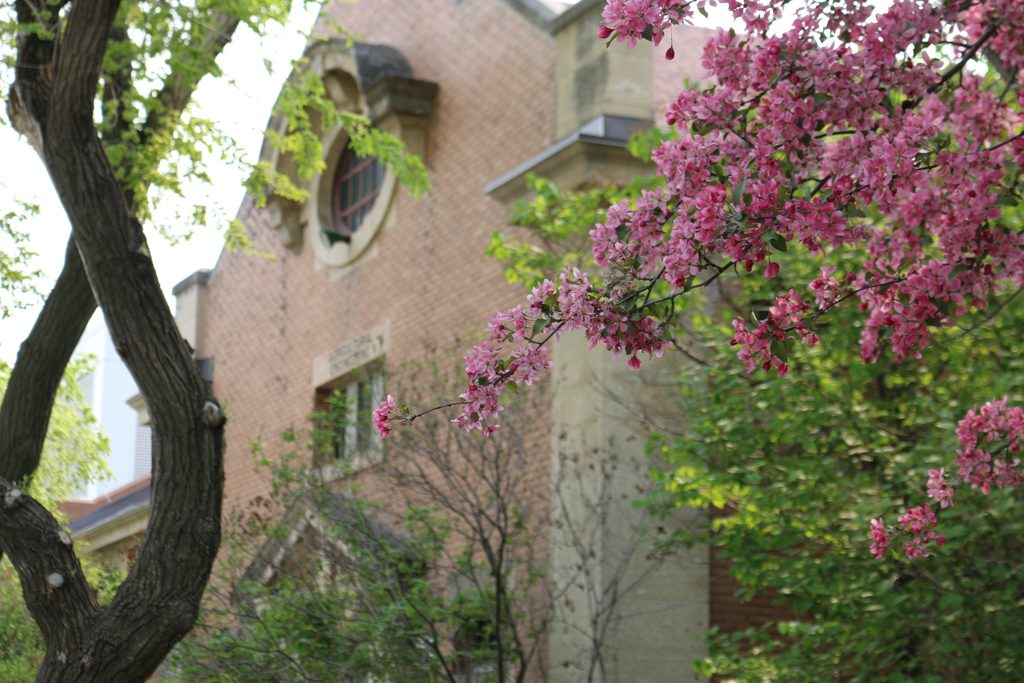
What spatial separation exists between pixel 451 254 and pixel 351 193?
11.7 ft

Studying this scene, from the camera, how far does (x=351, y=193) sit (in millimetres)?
21531

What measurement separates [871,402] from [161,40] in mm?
5864

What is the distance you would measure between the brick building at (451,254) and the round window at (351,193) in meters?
0.03

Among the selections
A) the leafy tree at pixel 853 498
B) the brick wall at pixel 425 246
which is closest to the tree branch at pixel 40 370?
the leafy tree at pixel 853 498

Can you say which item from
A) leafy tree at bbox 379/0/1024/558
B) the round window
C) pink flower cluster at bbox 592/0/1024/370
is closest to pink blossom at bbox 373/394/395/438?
leafy tree at bbox 379/0/1024/558

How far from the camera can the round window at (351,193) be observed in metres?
20.9

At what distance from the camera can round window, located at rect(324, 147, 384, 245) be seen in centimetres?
2092

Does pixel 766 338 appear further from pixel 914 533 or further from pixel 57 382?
pixel 57 382

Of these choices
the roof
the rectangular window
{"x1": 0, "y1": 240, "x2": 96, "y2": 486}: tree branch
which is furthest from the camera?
the roof

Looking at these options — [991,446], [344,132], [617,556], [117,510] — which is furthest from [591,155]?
[117,510]

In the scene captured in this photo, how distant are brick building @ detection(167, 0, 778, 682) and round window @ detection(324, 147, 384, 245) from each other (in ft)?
0.11

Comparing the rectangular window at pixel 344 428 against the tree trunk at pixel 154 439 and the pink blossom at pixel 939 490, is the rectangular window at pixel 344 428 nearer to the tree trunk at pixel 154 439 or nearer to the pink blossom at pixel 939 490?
the tree trunk at pixel 154 439

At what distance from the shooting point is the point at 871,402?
12406 mm

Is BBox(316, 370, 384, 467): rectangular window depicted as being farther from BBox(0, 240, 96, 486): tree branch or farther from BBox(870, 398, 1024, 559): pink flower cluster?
BBox(870, 398, 1024, 559): pink flower cluster
